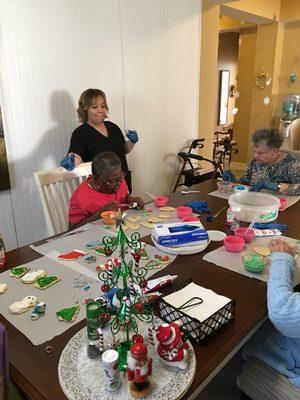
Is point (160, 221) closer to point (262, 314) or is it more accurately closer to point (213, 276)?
point (213, 276)

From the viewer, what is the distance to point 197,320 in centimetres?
87

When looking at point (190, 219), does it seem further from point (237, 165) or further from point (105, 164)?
point (237, 165)

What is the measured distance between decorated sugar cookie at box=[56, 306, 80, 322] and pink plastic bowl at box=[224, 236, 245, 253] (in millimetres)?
660

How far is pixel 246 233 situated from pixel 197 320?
0.69 metres

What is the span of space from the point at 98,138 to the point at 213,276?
60.9 inches

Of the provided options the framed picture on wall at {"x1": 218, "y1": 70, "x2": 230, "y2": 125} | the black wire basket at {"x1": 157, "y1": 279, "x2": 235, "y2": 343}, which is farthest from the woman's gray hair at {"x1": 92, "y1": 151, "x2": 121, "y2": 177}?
the framed picture on wall at {"x1": 218, "y1": 70, "x2": 230, "y2": 125}

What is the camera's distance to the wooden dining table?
76 centimetres

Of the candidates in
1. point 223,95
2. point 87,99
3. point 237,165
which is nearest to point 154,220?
point 87,99

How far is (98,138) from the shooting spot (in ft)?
7.94

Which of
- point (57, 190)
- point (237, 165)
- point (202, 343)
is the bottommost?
point (237, 165)

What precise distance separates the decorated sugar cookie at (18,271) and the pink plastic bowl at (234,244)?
78 cm

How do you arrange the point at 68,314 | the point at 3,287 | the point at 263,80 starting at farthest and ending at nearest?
the point at 263,80 < the point at 3,287 < the point at 68,314

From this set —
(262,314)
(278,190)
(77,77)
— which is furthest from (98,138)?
(262,314)

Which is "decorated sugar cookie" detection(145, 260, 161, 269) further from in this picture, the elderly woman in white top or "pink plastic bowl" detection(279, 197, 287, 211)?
the elderly woman in white top
